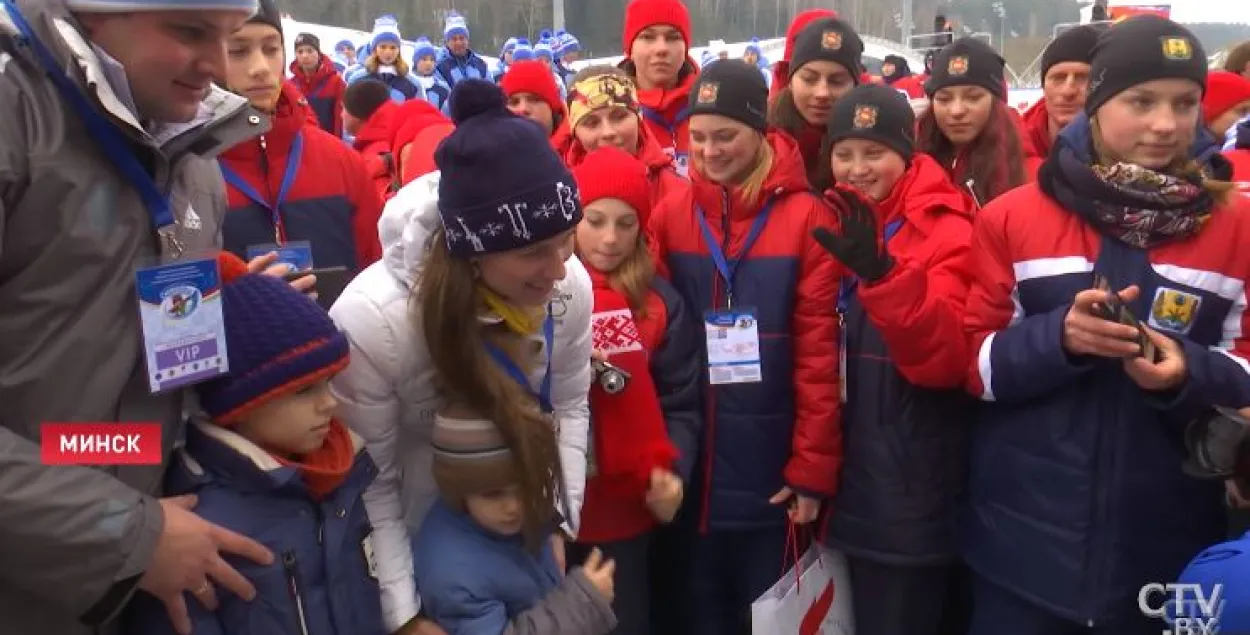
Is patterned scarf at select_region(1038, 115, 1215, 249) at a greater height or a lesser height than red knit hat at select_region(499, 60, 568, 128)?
lesser

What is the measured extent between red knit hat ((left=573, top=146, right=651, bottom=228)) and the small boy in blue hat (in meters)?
1.18

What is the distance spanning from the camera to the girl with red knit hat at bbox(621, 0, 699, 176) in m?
4.66

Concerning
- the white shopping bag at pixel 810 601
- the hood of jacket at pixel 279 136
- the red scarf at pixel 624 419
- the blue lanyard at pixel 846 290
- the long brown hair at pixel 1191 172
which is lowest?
the white shopping bag at pixel 810 601

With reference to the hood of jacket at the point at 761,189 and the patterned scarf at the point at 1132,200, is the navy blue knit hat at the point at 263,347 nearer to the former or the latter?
the hood of jacket at the point at 761,189

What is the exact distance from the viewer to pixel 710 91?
3078 mm

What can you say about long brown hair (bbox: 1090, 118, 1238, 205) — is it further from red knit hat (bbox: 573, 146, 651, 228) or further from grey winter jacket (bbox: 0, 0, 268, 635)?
grey winter jacket (bbox: 0, 0, 268, 635)

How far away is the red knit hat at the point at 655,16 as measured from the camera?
472 cm

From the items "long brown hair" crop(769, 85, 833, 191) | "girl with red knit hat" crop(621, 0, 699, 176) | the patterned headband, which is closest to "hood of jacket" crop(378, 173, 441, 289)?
the patterned headband

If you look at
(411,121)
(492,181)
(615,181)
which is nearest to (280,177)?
(615,181)

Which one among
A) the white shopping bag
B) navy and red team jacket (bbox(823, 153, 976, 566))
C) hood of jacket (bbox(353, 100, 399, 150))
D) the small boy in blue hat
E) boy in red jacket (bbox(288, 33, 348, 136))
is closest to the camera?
the small boy in blue hat

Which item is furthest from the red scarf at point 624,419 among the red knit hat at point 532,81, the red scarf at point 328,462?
the red knit hat at point 532,81

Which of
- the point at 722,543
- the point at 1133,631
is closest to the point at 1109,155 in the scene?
the point at 1133,631

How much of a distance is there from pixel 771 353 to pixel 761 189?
0.49 m

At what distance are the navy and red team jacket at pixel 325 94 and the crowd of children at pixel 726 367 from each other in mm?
5686
